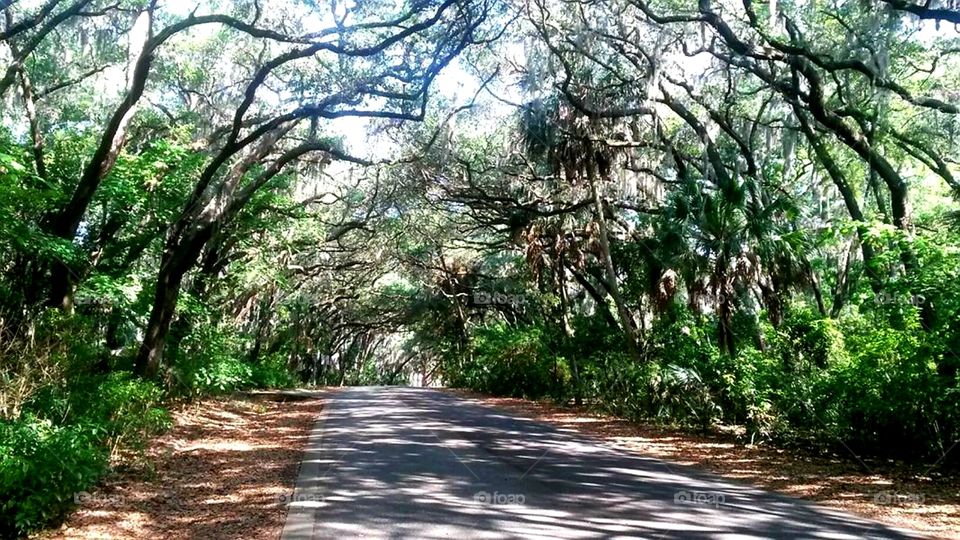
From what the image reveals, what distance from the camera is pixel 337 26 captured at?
1287 centimetres

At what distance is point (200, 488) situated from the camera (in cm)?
828

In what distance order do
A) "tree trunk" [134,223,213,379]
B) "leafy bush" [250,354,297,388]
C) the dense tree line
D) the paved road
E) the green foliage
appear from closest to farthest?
the paved road < the dense tree line < "tree trunk" [134,223,213,379] < the green foliage < "leafy bush" [250,354,297,388]

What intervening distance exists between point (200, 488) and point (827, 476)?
304 inches

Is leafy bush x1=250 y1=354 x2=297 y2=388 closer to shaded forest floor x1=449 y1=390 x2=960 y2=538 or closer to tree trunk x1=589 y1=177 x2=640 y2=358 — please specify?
tree trunk x1=589 y1=177 x2=640 y2=358

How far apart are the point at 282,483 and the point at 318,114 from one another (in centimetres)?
731

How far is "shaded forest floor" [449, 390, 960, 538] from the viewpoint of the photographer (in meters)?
7.55

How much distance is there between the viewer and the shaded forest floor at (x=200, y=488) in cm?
645

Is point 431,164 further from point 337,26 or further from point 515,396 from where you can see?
point 515,396

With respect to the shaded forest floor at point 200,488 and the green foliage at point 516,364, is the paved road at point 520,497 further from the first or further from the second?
the green foliage at point 516,364

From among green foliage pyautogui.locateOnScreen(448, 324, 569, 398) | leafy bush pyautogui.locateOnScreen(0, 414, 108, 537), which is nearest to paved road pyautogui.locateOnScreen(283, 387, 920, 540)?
A: leafy bush pyautogui.locateOnScreen(0, 414, 108, 537)

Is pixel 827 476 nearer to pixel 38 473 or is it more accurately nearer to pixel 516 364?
pixel 38 473

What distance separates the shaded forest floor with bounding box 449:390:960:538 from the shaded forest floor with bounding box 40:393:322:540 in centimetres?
567

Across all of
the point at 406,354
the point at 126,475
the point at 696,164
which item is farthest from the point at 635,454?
the point at 406,354

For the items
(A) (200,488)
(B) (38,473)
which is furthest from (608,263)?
(B) (38,473)
